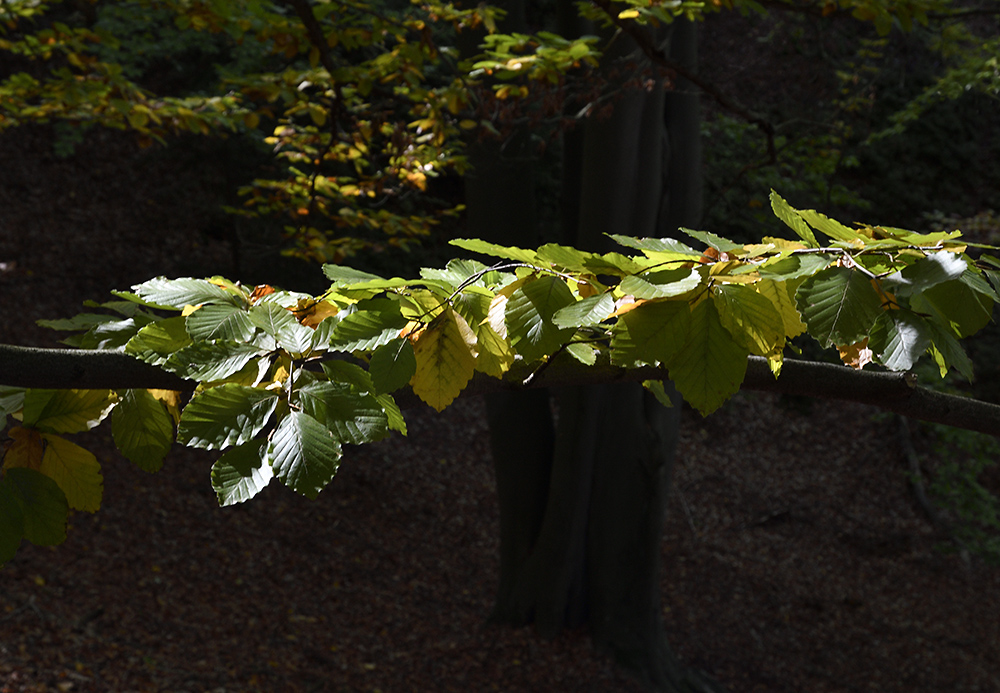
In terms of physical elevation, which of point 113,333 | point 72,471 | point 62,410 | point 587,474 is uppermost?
point 113,333

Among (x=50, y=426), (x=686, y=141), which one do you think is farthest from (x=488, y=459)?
(x=50, y=426)

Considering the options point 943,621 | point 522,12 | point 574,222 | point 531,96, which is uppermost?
point 522,12

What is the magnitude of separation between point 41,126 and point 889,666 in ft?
43.6

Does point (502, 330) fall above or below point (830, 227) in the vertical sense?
below

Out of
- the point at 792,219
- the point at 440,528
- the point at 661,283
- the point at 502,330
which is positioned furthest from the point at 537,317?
the point at 440,528

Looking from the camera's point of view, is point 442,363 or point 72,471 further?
point 72,471

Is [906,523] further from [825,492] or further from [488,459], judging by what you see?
[488,459]

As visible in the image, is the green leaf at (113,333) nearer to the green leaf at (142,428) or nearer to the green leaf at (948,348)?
the green leaf at (142,428)

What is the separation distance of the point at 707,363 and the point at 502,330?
0.26 meters

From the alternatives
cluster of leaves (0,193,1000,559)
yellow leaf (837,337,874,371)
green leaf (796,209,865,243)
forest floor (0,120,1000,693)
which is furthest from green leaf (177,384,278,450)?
forest floor (0,120,1000,693)

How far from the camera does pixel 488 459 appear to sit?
9195 mm

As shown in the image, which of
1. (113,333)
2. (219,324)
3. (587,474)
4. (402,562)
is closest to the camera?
(219,324)

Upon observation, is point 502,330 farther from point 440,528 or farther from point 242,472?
point 440,528

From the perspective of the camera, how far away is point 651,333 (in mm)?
907
